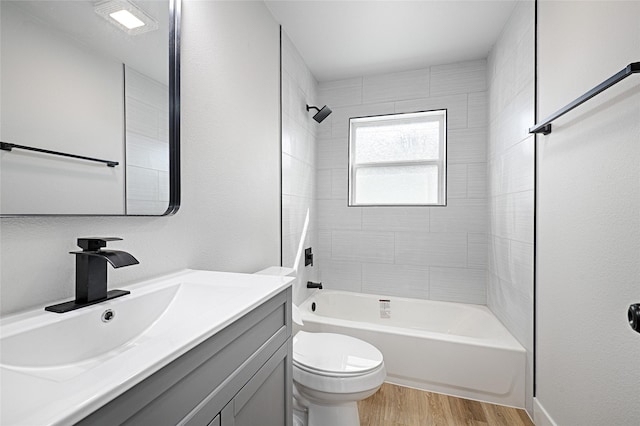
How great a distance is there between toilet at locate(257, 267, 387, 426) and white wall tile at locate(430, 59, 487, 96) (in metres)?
2.21

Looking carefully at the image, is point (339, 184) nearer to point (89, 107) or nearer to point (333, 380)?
point (333, 380)

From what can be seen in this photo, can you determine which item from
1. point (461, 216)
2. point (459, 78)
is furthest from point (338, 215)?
point (459, 78)

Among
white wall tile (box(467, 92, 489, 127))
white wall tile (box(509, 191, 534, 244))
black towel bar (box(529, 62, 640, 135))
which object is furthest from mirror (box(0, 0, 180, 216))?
white wall tile (box(467, 92, 489, 127))

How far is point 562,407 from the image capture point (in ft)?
4.73

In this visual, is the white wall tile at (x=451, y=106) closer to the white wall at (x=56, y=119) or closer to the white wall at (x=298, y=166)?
the white wall at (x=298, y=166)

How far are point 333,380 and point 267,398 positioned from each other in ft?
1.78

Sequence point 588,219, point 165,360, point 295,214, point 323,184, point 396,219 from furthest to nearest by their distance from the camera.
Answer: point 323,184
point 396,219
point 295,214
point 588,219
point 165,360

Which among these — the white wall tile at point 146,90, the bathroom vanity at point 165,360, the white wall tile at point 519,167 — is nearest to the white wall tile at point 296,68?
the white wall tile at point 146,90

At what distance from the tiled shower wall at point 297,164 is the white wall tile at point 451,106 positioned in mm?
983

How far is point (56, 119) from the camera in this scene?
798mm

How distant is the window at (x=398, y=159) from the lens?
110 inches

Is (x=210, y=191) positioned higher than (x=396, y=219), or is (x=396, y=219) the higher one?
(x=210, y=191)

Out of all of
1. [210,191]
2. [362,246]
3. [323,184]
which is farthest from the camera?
[323,184]

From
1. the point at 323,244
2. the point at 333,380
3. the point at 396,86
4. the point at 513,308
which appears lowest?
the point at 333,380
